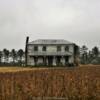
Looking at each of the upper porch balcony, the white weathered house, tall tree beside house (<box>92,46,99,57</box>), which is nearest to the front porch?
the white weathered house

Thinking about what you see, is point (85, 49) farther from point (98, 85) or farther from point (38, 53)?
point (98, 85)

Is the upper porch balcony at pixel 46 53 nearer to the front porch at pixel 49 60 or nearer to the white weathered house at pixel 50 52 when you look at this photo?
the white weathered house at pixel 50 52

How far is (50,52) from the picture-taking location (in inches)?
2761

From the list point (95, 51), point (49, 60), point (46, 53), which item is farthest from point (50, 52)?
point (95, 51)

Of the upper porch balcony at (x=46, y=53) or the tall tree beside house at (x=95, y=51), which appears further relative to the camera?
the tall tree beside house at (x=95, y=51)

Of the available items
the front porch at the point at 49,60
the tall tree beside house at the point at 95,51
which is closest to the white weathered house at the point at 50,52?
the front porch at the point at 49,60

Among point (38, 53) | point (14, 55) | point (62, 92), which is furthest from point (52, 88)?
point (14, 55)

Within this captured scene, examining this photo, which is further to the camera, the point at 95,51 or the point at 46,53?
the point at 95,51

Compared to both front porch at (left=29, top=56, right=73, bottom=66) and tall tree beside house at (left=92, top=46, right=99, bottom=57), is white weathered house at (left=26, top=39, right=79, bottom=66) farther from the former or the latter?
tall tree beside house at (left=92, top=46, right=99, bottom=57)

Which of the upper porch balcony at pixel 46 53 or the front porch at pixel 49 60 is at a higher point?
the upper porch balcony at pixel 46 53

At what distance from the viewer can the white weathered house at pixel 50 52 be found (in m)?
69.8

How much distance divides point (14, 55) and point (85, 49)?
27.9 meters

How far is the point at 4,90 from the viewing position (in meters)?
11.0

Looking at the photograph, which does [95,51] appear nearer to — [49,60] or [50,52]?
[49,60]
